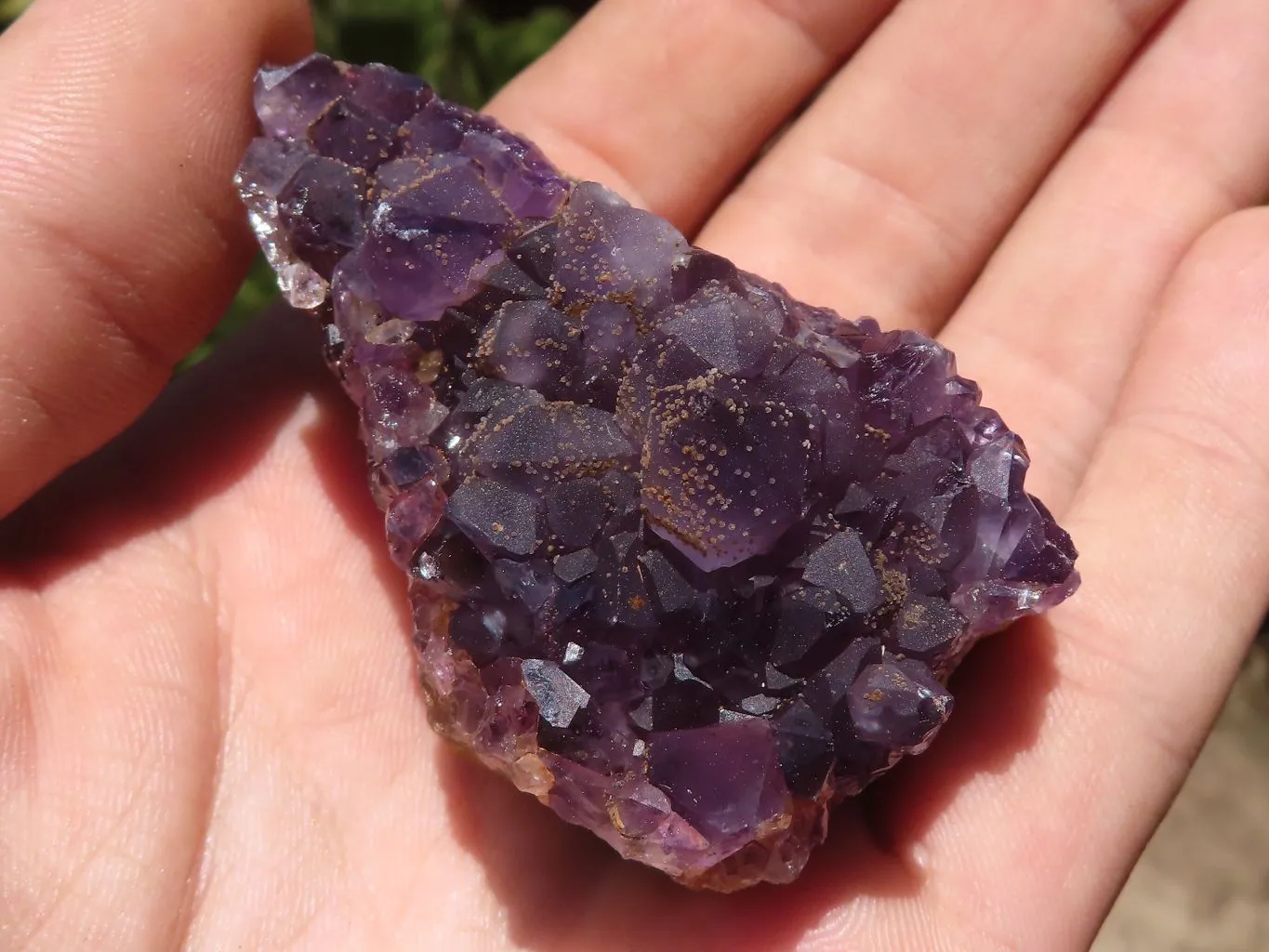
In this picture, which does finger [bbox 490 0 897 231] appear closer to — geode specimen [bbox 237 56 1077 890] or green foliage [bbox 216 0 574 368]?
geode specimen [bbox 237 56 1077 890]

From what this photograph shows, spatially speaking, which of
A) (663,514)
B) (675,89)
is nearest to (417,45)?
(675,89)

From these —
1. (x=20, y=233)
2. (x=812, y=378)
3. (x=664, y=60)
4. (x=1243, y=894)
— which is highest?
(x=812, y=378)

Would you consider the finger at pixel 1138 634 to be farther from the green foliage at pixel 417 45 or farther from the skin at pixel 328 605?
the green foliage at pixel 417 45

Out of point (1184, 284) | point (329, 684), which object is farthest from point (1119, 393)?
point (329, 684)

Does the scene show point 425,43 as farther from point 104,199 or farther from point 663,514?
point 663,514

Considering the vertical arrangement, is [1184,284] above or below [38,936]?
above

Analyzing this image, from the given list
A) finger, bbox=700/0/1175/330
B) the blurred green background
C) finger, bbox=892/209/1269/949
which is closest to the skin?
finger, bbox=892/209/1269/949

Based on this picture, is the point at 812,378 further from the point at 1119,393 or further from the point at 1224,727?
the point at 1224,727
